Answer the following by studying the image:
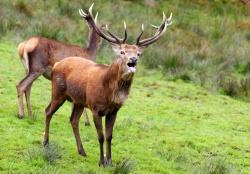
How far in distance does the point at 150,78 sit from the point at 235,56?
425cm

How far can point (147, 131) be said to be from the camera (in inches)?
399

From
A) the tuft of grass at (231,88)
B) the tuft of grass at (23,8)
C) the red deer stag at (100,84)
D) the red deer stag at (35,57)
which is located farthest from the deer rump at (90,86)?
the tuft of grass at (23,8)

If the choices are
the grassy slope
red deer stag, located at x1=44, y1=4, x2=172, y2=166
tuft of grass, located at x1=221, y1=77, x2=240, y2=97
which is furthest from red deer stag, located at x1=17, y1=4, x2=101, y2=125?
tuft of grass, located at x1=221, y1=77, x2=240, y2=97

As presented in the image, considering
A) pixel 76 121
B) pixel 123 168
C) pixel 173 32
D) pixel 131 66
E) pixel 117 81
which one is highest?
pixel 131 66

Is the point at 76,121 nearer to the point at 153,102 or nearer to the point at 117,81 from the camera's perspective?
the point at 117,81

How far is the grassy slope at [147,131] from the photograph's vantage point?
7.58 meters

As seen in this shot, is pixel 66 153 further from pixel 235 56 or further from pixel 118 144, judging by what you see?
pixel 235 56

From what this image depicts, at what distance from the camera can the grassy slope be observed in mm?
7580

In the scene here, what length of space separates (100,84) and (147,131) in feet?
9.59

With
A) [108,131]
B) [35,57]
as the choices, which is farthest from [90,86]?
[35,57]

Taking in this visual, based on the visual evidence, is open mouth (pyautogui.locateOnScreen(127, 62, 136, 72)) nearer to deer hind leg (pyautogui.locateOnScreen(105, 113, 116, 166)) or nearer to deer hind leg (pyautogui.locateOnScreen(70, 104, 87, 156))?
deer hind leg (pyautogui.locateOnScreen(105, 113, 116, 166))

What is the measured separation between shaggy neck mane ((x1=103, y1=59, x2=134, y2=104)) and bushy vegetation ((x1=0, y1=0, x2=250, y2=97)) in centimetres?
Result: 758

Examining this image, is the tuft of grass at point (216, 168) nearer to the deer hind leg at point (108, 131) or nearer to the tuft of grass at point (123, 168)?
the tuft of grass at point (123, 168)

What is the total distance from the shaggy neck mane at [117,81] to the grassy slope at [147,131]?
946 millimetres
